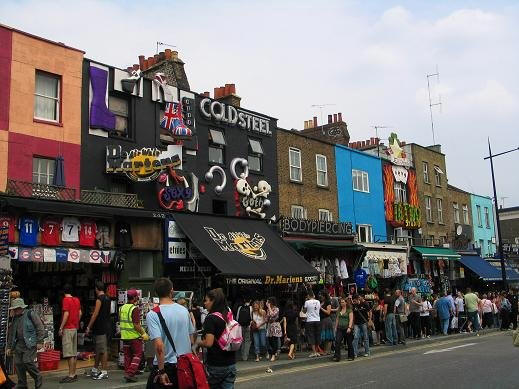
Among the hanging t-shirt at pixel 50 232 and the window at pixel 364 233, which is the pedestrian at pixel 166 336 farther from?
the window at pixel 364 233

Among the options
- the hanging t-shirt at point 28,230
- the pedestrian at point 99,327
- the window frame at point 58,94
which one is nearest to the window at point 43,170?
the window frame at point 58,94

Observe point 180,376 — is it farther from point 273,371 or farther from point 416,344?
point 416,344

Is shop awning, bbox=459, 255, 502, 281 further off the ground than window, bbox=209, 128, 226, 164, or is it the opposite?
window, bbox=209, 128, 226, 164

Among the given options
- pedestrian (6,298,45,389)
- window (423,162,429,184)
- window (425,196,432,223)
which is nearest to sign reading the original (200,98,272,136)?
pedestrian (6,298,45,389)

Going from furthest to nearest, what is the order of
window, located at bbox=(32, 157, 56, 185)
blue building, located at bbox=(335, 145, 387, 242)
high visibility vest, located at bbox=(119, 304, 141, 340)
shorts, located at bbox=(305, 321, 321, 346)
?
blue building, located at bbox=(335, 145, 387, 242) → shorts, located at bbox=(305, 321, 321, 346) → window, located at bbox=(32, 157, 56, 185) → high visibility vest, located at bbox=(119, 304, 141, 340)

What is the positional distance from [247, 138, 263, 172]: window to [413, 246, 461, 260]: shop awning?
37.7ft

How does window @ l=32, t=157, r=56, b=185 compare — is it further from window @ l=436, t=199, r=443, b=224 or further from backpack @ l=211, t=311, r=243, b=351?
window @ l=436, t=199, r=443, b=224

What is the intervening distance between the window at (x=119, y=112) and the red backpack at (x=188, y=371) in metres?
13.8

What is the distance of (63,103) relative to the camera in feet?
57.7

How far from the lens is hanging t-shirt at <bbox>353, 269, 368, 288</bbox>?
26438 millimetres

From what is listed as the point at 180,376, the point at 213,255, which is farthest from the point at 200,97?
the point at 180,376

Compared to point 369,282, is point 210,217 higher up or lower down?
higher up

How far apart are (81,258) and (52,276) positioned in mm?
2078

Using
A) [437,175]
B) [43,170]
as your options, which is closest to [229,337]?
[43,170]
